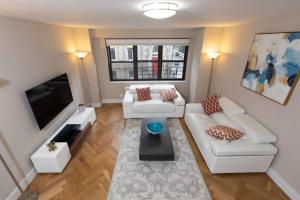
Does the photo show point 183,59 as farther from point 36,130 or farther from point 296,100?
point 36,130

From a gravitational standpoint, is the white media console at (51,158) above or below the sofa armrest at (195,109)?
below

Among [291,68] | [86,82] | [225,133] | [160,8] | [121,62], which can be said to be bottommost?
[225,133]

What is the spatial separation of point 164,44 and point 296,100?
128 inches

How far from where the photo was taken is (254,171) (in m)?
2.39

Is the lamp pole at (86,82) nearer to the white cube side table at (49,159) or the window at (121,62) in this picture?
the window at (121,62)

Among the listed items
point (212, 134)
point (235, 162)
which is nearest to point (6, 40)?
point (212, 134)

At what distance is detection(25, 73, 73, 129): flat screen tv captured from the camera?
2.33 m

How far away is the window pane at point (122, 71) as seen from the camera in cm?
472

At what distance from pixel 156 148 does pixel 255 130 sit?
163cm

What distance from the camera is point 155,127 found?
9.69ft

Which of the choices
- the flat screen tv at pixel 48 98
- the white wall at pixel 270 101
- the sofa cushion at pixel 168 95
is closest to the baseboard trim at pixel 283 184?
the white wall at pixel 270 101

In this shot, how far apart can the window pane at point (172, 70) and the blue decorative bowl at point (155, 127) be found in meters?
2.27

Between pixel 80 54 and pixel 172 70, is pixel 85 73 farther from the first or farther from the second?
pixel 172 70

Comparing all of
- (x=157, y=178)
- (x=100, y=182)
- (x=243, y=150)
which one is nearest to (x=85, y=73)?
(x=100, y=182)
